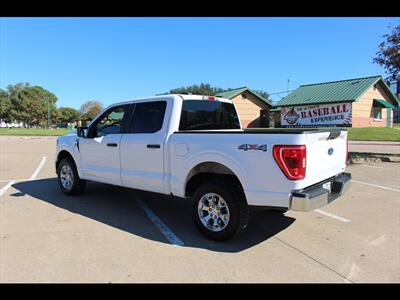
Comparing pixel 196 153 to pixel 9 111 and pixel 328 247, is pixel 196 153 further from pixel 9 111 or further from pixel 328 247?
pixel 9 111

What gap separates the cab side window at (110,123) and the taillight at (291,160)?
121 inches

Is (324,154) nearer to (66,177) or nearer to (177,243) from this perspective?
(177,243)

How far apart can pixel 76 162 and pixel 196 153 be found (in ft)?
10.9

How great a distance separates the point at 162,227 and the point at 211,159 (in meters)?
1.43

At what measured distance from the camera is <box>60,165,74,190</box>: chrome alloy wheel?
7016 mm

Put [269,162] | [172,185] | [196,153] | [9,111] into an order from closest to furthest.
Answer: [269,162], [196,153], [172,185], [9,111]

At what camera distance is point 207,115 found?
5672 mm

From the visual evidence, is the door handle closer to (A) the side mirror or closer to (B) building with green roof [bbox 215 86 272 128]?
(A) the side mirror

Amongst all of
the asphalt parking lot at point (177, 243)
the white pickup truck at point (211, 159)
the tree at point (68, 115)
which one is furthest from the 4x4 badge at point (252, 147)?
the tree at point (68, 115)

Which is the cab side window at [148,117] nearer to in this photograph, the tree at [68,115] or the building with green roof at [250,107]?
the building with green roof at [250,107]

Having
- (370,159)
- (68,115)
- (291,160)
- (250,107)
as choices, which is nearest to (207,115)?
(291,160)
